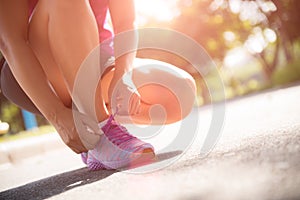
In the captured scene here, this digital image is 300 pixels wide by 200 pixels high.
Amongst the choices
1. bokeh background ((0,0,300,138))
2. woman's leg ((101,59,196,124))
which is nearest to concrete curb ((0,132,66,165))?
woman's leg ((101,59,196,124))

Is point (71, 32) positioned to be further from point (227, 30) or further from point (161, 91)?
point (227, 30)

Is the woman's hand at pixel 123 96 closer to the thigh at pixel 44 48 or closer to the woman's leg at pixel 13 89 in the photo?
the thigh at pixel 44 48

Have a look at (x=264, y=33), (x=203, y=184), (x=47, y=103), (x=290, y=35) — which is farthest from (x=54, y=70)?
(x=264, y=33)

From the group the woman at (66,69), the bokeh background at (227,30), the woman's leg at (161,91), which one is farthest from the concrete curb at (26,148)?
the bokeh background at (227,30)

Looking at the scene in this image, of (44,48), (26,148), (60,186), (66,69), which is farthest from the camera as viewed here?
(26,148)

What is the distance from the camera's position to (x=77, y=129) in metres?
1.92

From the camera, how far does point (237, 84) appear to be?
95.5 feet

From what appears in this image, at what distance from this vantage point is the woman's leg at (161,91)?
98.6 inches

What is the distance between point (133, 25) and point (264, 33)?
21803 mm

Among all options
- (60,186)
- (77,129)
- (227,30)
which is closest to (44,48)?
(77,129)

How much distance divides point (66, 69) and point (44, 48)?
23 centimetres

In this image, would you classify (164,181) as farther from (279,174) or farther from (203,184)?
(279,174)

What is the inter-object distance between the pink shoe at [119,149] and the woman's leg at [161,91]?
0.41 metres

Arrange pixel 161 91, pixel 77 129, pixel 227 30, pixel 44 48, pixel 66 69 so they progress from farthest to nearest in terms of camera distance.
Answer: pixel 227 30 → pixel 161 91 → pixel 44 48 → pixel 66 69 → pixel 77 129
